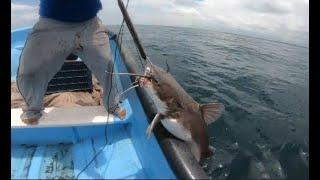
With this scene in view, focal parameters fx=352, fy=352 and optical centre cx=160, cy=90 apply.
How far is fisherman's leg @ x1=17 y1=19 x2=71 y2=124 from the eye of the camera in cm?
413

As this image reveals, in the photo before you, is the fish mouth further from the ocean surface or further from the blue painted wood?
the ocean surface

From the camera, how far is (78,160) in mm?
3947

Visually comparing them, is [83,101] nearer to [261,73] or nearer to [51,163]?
[51,163]

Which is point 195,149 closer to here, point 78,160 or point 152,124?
point 152,124

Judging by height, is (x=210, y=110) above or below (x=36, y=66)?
below

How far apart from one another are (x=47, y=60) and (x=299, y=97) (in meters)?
8.00

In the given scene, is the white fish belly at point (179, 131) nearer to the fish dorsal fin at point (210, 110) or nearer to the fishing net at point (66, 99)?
the fish dorsal fin at point (210, 110)

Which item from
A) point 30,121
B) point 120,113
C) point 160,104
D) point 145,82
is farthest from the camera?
point 120,113

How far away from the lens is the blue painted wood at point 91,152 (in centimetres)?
371

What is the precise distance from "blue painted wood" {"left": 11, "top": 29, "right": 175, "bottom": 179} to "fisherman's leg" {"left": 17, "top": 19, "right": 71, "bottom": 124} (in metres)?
0.29

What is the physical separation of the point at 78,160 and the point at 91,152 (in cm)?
21

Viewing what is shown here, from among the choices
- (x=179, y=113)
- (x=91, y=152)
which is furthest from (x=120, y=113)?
(x=179, y=113)

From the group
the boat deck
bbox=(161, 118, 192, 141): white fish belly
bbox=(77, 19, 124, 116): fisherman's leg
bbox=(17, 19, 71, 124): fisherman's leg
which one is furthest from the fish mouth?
bbox=(17, 19, 71, 124): fisherman's leg

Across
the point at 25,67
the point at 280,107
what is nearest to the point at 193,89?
the point at 280,107
